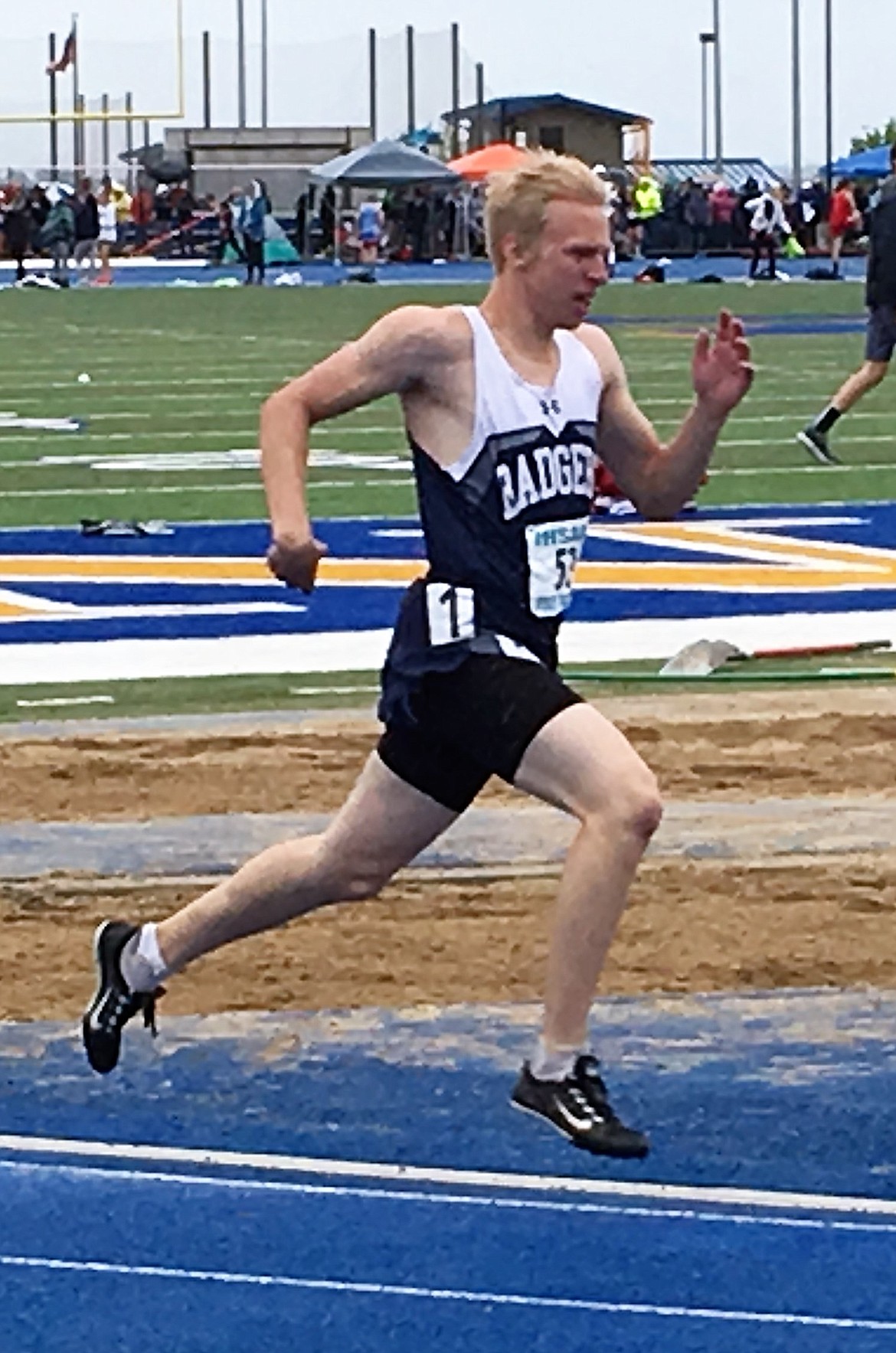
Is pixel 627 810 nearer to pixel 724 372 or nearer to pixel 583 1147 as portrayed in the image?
pixel 583 1147

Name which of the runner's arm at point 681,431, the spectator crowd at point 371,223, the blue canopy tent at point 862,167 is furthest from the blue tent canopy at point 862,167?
the runner's arm at point 681,431

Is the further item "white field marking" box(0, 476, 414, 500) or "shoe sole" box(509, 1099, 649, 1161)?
"white field marking" box(0, 476, 414, 500)

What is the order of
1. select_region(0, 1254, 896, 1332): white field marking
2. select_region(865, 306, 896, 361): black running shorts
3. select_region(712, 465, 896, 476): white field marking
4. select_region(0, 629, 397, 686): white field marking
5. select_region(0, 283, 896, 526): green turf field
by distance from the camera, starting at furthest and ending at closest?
select_region(712, 465, 896, 476): white field marking, select_region(865, 306, 896, 361): black running shorts, select_region(0, 283, 896, 526): green turf field, select_region(0, 629, 397, 686): white field marking, select_region(0, 1254, 896, 1332): white field marking

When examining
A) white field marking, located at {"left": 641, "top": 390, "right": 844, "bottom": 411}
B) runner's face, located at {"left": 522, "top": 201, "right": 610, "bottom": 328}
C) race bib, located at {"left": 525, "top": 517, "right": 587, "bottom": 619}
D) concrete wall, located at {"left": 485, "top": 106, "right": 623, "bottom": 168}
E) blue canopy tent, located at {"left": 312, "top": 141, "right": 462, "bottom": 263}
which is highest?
concrete wall, located at {"left": 485, "top": 106, "right": 623, "bottom": 168}

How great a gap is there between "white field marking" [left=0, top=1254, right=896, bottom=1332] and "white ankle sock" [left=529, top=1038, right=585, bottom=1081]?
0.86m

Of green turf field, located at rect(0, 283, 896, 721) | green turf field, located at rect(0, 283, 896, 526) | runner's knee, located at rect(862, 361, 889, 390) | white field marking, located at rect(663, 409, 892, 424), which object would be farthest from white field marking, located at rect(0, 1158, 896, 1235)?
white field marking, located at rect(663, 409, 892, 424)

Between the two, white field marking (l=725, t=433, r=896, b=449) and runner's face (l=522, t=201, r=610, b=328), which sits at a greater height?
runner's face (l=522, t=201, r=610, b=328)

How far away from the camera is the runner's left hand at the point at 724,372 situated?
677 centimetres

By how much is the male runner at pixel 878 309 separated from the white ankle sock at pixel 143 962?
1383 centimetres

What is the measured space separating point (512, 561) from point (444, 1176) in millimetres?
1161

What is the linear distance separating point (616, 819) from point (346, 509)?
40.9 feet

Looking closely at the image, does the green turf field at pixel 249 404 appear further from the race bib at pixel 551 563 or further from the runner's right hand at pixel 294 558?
the runner's right hand at pixel 294 558

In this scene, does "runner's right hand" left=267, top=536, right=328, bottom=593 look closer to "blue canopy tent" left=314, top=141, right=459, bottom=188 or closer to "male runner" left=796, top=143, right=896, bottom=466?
"male runner" left=796, top=143, right=896, bottom=466

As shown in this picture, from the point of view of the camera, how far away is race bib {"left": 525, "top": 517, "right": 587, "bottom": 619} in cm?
663
